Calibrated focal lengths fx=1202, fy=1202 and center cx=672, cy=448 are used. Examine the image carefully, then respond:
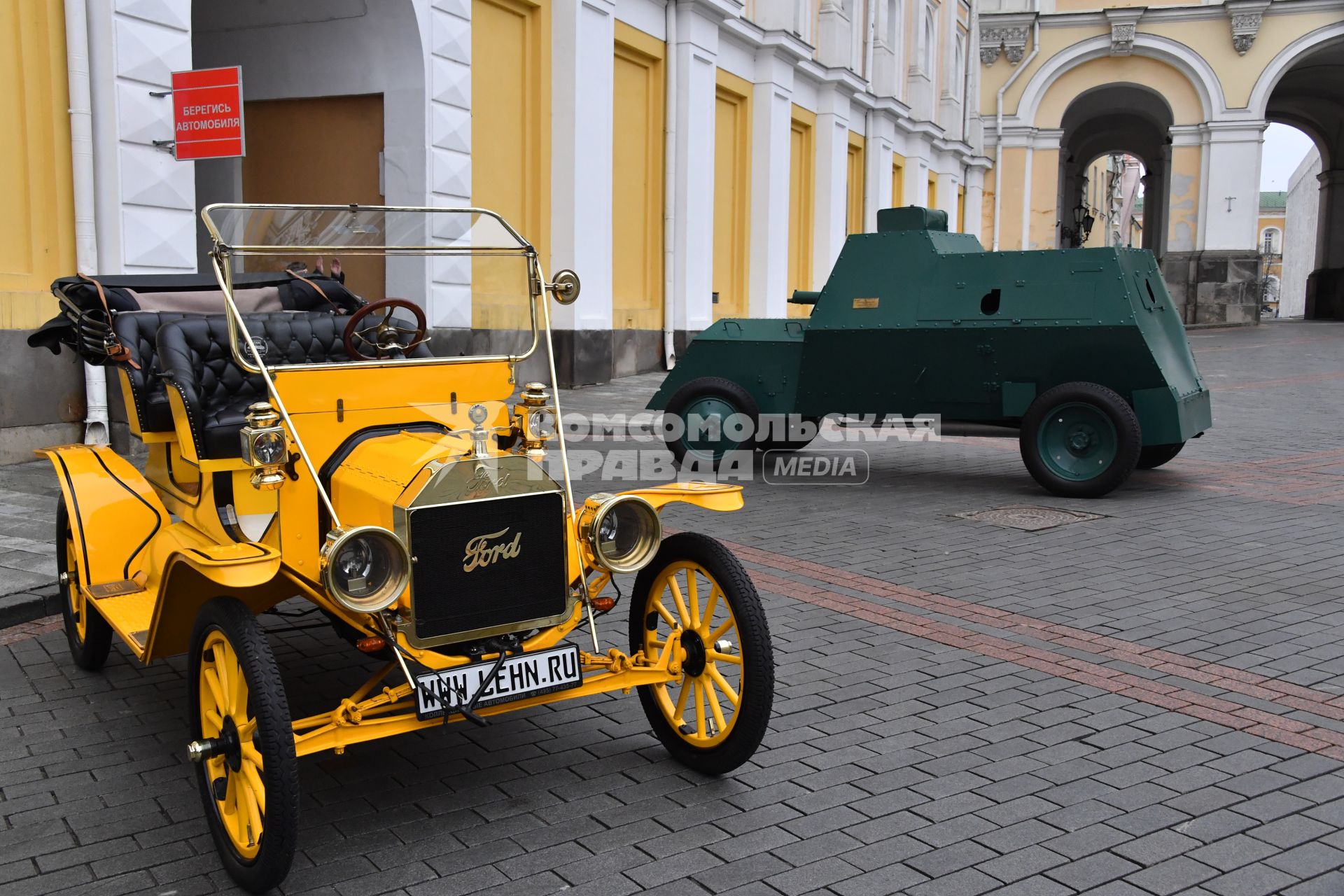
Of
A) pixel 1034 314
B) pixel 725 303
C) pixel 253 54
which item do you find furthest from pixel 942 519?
pixel 725 303

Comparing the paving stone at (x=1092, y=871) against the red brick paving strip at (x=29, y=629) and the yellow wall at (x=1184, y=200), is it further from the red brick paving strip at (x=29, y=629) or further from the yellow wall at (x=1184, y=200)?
the yellow wall at (x=1184, y=200)

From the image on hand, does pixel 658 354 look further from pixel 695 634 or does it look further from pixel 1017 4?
pixel 1017 4

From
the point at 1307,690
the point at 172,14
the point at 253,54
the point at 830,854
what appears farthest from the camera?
the point at 253,54

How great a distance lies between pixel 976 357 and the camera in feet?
30.5

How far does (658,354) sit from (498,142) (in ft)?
16.7

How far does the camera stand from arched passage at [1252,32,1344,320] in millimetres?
40312

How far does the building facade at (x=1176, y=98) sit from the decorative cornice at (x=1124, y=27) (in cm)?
3

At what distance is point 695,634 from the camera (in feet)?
13.0

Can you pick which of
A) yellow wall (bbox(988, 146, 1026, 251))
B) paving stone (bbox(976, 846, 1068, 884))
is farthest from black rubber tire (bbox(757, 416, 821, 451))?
yellow wall (bbox(988, 146, 1026, 251))

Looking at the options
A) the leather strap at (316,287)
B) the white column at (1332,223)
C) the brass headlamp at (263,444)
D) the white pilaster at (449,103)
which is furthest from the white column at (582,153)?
the white column at (1332,223)

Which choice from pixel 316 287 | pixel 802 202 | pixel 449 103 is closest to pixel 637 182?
pixel 449 103

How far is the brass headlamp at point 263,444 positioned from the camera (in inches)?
146

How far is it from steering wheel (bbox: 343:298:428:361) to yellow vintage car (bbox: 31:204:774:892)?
12mm

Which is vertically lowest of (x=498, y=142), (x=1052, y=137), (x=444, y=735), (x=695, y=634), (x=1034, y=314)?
(x=444, y=735)
